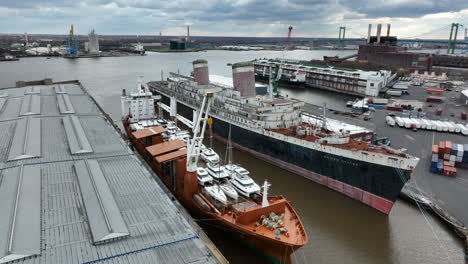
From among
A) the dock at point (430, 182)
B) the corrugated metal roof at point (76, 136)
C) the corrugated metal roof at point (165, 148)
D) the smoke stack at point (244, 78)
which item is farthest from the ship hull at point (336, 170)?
the corrugated metal roof at point (76, 136)

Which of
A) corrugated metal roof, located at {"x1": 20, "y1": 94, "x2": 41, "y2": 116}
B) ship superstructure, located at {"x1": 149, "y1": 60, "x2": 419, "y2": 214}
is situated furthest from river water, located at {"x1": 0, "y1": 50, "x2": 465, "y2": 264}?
corrugated metal roof, located at {"x1": 20, "y1": 94, "x2": 41, "y2": 116}

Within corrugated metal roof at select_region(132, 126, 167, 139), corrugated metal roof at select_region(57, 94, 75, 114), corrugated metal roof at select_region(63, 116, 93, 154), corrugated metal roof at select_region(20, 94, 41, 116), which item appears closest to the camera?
corrugated metal roof at select_region(63, 116, 93, 154)

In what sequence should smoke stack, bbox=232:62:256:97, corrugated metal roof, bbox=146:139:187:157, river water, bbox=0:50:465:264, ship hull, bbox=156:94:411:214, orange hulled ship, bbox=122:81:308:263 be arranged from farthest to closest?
1. smoke stack, bbox=232:62:256:97
2. corrugated metal roof, bbox=146:139:187:157
3. ship hull, bbox=156:94:411:214
4. river water, bbox=0:50:465:264
5. orange hulled ship, bbox=122:81:308:263

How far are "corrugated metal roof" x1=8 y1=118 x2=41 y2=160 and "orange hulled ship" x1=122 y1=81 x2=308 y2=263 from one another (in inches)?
291

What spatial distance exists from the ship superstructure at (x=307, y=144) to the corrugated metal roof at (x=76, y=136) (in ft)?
34.7

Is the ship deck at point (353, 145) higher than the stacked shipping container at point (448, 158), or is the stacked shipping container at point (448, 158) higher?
the ship deck at point (353, 145)

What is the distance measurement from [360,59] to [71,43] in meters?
145

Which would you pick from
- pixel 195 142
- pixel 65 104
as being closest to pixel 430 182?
pixel 195 142

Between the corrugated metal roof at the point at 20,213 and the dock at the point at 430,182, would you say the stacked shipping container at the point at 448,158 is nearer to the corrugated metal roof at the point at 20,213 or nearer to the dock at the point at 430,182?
the dock at the point at 430,182

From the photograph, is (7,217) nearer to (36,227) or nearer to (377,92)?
(36,227)

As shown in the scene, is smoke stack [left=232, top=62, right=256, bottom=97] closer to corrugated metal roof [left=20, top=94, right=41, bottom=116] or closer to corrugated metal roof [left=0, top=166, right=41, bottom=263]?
corrugated metal roof [left=20, top=94, right=41, bottom=116]

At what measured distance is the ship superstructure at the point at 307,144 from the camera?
21688mm

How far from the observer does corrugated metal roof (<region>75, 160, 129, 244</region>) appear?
1180cm

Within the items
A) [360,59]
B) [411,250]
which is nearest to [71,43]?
[360,59]
